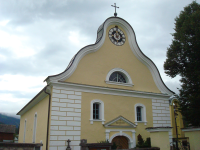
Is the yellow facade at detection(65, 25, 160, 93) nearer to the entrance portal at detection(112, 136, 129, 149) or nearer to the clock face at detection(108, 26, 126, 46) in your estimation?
the clock face at detection(108, 26, 126, 46)

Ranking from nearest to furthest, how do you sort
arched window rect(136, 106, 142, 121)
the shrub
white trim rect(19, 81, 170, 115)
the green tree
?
white trim rect(19, 81, 170, 115) → the shrub → the green tree → arched window rect(136, 106, 142, 121)

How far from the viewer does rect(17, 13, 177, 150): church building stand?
1386cm

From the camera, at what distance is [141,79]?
58.9 feet

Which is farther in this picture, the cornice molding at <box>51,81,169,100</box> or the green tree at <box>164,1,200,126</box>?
the green tree at <box>164,1,200,126</box>

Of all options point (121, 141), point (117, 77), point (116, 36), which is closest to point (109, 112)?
point (121, 141)

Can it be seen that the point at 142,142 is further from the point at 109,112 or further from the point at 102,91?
the point at 102,91

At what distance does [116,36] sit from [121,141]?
8361 mm

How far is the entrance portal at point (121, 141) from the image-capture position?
50.5 feet

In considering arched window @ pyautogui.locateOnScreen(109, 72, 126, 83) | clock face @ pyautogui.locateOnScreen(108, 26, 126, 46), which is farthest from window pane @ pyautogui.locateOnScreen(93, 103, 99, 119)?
clock face @ pyautogui.locateOnScreen(108, 26, 126, 46)

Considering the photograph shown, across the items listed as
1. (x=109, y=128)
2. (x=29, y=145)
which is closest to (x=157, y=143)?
(x=109, y=128)

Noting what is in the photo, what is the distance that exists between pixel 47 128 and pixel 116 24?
32.8 feet

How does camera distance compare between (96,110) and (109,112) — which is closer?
(96,110)

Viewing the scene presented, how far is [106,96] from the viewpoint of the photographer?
1580cm

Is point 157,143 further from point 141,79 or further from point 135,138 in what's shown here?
point 141,79
